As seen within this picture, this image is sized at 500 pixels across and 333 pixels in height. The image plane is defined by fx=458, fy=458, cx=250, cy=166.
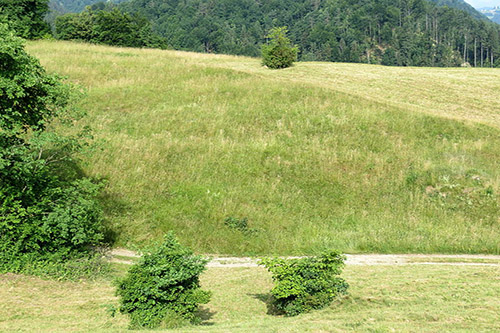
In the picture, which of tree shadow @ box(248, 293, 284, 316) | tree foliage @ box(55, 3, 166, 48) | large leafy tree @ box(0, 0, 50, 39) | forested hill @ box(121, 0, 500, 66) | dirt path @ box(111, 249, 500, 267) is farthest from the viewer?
forested hill @ box(121, 0, 500, 66)

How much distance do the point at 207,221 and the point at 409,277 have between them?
9.33 metres

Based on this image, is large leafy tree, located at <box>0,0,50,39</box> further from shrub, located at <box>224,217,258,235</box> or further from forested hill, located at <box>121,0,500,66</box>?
forested hill, located at <box>121,0,500,66</box>

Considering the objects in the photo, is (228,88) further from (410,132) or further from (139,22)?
(139,22)

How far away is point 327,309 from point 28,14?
Result: 56.3 meters

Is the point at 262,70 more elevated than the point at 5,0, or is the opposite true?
the point at 5,0

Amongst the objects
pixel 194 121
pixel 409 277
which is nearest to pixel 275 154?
pixel 194 121

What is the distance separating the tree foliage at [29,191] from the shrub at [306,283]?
7.42 metres

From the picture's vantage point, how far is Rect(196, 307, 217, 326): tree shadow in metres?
10.1

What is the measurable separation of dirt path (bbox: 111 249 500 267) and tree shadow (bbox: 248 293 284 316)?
12.1 feet

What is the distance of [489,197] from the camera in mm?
21250

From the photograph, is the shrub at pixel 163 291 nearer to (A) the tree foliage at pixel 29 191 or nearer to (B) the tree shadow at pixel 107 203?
(A) the tree foliage at pixel 29 191


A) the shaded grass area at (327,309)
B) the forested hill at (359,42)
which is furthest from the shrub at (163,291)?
the forested hill at (359,42)

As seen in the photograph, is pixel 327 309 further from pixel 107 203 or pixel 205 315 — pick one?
pixel 107 203

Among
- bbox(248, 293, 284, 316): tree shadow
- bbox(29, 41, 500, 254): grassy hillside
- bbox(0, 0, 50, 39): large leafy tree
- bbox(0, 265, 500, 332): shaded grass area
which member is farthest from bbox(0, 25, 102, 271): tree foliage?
bbox(0, 0, 50, 39): large leafy tree
